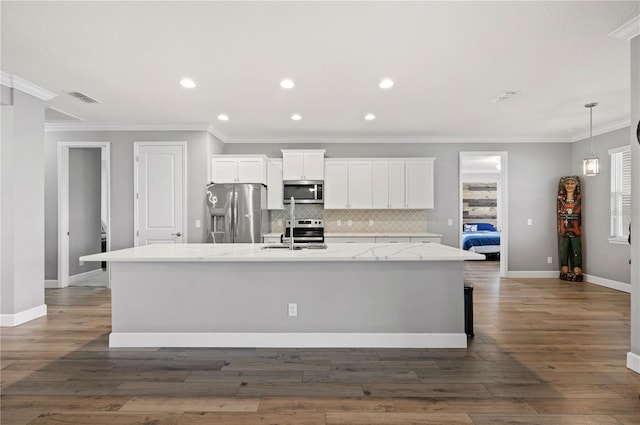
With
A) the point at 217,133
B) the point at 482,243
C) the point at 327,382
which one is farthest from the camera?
the point at 482,243

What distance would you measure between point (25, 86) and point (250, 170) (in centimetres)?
293

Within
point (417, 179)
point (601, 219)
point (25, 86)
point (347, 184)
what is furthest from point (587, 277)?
point (25, 86)

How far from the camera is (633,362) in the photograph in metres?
2.56

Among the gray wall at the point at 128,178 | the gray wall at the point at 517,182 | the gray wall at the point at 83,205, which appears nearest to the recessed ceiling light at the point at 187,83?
the gray wall at the point at 128,178

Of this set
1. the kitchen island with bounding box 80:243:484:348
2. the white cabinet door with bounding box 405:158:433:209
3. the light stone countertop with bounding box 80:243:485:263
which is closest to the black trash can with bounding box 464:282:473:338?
the kitchen island with bounding box 80:243:484:348

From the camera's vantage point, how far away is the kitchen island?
3.01m

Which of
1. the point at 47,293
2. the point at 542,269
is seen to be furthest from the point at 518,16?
the point at 47,293

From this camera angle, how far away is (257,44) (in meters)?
2.80

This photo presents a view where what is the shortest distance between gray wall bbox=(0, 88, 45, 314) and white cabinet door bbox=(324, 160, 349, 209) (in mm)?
3953

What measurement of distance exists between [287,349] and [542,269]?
18.3ft

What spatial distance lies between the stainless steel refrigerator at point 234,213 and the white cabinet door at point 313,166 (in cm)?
100

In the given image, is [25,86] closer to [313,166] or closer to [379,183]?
[313,166]

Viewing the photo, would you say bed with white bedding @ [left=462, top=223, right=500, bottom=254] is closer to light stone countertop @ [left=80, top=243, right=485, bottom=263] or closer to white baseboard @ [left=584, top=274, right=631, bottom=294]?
white baseboard @ [left=584, top=274, right=631, bottom=294]

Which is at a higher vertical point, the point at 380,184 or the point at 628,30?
the point at 628,30
